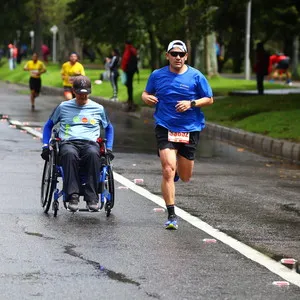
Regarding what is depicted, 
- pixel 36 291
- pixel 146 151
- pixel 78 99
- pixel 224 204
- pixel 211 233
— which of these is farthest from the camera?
pixel 146 151

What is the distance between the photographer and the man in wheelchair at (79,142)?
11852 millimetres

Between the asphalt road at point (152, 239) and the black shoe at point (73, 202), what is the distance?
0.46ft

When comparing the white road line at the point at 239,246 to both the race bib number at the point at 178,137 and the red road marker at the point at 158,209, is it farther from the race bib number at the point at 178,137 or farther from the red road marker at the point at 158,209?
the race bib number at the point at 178,137

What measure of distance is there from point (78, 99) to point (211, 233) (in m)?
2.29

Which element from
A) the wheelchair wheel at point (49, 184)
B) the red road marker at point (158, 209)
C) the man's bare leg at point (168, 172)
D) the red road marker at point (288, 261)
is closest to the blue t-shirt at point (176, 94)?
the man's bare leg at point (168, 172)

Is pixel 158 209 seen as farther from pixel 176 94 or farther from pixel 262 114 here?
pixel 262 114

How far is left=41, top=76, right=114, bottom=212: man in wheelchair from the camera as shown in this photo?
38.9 ft

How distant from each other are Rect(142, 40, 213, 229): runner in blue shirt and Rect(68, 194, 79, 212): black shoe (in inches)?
34.2

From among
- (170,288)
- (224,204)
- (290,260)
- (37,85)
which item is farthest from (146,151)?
(37,85)

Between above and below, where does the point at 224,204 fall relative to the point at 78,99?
below

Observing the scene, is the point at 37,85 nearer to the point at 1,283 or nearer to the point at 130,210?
the point at 130,210

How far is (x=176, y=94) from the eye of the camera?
11.6m

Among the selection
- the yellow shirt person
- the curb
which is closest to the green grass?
the curb

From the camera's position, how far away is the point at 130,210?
12.6 metres
